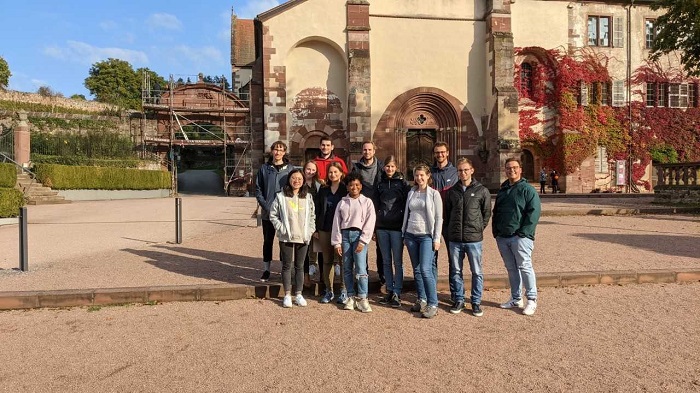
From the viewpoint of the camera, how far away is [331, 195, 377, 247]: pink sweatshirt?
525 cm

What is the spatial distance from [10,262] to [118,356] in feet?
16.9

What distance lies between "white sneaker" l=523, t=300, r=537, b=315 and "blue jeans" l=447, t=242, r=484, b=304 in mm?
487

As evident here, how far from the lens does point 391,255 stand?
5.57 metres

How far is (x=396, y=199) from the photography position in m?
5.36


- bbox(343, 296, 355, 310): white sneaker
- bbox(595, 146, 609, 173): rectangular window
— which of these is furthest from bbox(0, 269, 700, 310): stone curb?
bbox(595, 146, 609, 173): rectangular window

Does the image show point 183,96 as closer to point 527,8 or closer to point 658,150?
point 527,8

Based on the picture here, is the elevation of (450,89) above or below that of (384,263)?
above

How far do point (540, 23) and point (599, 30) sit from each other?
3.77 m

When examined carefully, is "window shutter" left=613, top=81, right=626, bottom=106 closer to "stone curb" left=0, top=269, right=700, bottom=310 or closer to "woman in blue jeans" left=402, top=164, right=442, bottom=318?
"stone curb" left=0, top=269, right=700, bottom=310

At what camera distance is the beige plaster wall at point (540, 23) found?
24.9 metres

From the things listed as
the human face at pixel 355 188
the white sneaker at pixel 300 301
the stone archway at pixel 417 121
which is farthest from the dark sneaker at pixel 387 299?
the stone archway at pixel 417 121

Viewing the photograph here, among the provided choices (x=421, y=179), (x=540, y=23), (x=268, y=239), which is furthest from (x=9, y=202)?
(x=540, y=23)

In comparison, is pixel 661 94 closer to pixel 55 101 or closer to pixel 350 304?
pixel 350 304

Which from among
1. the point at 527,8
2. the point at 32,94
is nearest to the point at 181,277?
the point at 527,8
